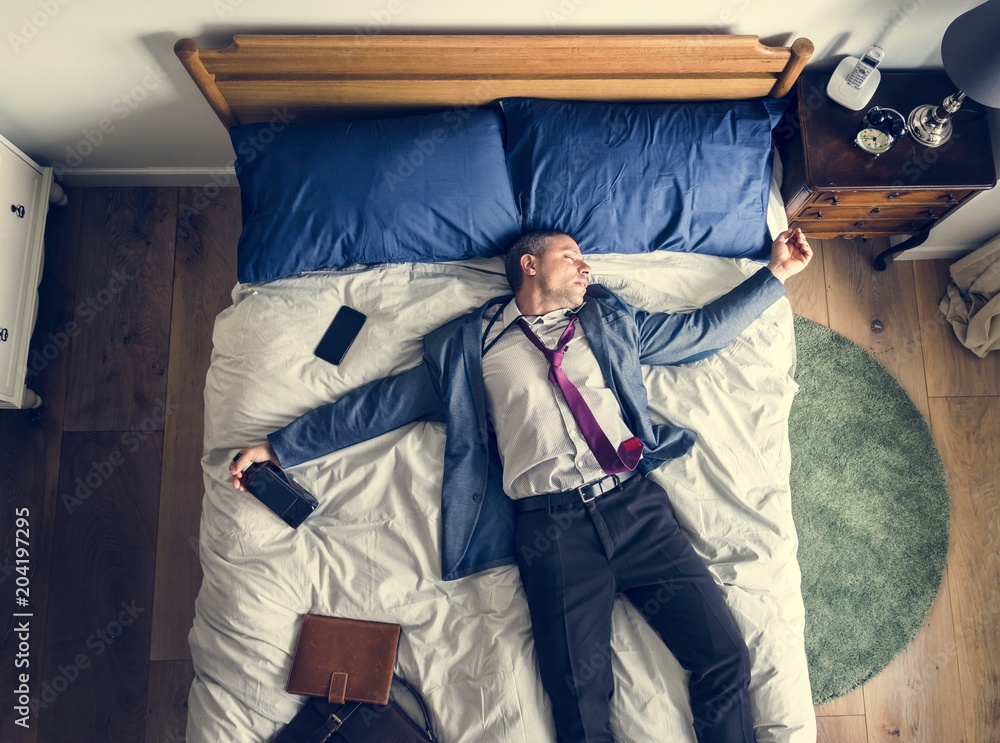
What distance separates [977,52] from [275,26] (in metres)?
1.93

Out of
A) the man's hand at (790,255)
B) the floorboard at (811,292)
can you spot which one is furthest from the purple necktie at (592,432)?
the floorboard at (811,292)

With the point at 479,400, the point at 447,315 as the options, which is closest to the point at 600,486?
the point at 479,400

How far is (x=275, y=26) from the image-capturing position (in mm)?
2213

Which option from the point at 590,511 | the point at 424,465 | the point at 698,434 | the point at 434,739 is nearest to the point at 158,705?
the point at 434,739

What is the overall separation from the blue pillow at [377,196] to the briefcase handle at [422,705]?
48.6 inches

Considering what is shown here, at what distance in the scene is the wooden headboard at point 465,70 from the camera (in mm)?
2197

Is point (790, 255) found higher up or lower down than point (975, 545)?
higher up

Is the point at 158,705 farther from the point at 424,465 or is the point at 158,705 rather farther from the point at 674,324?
the point at 674,324

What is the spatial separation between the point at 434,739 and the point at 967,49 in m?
2.28

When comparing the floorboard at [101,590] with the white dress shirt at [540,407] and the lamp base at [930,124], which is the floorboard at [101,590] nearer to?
the white dress shirt at [540,407]

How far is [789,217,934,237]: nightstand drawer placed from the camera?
2617 millimetres

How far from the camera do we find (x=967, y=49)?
6.31ft

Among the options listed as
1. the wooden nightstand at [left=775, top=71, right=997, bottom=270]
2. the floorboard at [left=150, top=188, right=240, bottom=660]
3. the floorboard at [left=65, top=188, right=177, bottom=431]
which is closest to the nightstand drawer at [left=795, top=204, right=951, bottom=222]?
the wooden nightstand at [left=775, top=71, right=997, bottom=270]

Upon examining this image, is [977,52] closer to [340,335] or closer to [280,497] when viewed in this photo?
[340,335]
